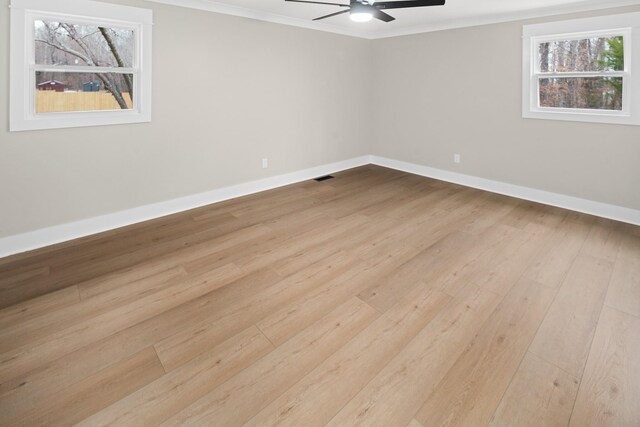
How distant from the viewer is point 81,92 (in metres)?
3.38

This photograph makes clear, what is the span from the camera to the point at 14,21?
9.31 feet

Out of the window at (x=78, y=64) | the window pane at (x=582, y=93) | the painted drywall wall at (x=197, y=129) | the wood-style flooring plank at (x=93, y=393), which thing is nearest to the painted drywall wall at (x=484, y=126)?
the window pane at (x=582, y=93)

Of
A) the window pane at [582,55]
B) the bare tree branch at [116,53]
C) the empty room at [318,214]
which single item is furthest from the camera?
the window pane at [582,55]

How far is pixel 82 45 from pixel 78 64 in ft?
0.60

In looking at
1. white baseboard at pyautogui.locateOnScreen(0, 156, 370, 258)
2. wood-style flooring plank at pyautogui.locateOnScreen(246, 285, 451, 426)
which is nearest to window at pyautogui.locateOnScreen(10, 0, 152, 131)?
white baseboard at pyautogui.locateOnScreen(0, 156, 370, 258)

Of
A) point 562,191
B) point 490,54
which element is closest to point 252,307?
point 562,191

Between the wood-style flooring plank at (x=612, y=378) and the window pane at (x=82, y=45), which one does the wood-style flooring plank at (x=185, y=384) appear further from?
the window pane at (x=82, y=45)

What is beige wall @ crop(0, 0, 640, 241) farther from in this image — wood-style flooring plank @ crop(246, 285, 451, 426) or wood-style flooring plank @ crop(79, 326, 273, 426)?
wood-style flooring plank @ crop(246, 285, 451, 426)

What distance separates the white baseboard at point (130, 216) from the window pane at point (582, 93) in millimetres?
3335

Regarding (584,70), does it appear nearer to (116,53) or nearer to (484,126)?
(484,126)

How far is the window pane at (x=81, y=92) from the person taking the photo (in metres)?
3.17

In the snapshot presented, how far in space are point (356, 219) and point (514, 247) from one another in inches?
63.0

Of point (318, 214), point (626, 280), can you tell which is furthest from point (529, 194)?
point (318, 214)

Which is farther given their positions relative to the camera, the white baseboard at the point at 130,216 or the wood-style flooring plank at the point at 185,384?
the white baseboard at the point at 130,216
